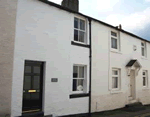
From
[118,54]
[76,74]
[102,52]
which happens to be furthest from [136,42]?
[76,74]

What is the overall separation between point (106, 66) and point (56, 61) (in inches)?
156

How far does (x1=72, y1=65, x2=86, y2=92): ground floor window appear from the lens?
8.68 meters

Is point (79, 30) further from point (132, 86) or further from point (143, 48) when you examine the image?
point (143, 48)

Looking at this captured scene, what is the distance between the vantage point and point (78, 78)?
878cm

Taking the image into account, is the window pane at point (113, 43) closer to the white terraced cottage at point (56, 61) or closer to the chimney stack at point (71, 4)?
the white terraced cottage at point (56, 61)

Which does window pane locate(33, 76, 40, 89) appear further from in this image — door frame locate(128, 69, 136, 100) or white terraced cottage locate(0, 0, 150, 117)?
door frame locate(128, 69, 136, 100)

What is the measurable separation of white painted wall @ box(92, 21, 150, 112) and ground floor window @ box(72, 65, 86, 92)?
2.33ft

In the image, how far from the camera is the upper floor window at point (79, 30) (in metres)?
8.93

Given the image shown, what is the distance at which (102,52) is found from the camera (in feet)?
33.4

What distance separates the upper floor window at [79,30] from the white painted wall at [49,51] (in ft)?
1.44

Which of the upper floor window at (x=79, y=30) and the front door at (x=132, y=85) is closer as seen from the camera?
the upper floor window at (x=79, y=30)

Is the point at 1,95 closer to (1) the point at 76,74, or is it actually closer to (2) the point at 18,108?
(2) the point at 18,108

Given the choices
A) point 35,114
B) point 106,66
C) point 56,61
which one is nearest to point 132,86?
point 106,66

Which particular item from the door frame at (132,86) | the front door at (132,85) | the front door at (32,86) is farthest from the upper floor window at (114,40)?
the front door at (32,86)
